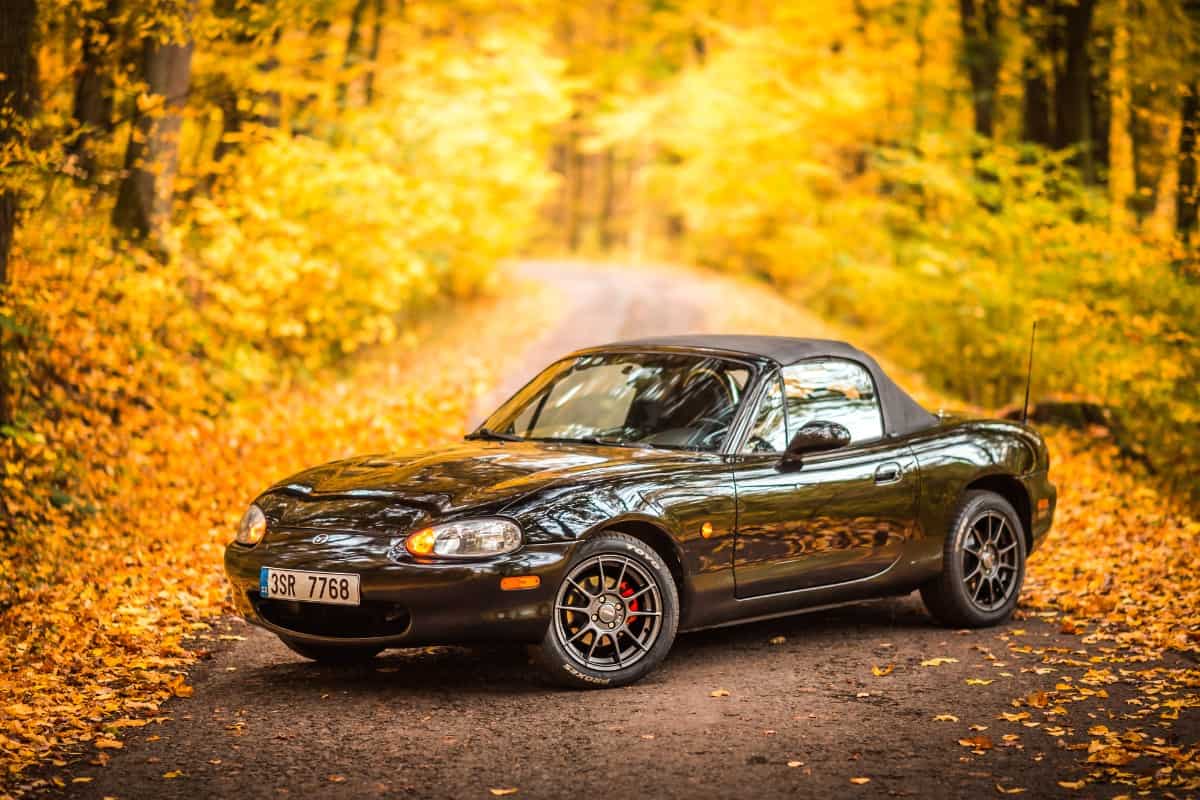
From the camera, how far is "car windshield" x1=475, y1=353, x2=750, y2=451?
7.09 meters

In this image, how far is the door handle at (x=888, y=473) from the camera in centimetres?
741

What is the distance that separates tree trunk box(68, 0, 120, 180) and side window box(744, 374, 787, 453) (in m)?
5.45

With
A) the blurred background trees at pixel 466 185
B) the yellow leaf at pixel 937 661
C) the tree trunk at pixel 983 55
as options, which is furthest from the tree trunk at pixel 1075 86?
the yellow leaf at pixel 937 661

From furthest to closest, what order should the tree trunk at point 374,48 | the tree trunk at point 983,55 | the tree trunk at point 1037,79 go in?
the tree trunk at point 374,48
the tree trunk at point 983,55
the tree trunk at point 1037,79

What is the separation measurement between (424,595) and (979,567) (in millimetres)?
3420

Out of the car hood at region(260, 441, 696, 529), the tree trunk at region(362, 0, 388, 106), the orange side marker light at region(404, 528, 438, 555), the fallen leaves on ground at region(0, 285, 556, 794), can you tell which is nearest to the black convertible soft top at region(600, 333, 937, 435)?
the car hood at region(260, 441, 696, 529)

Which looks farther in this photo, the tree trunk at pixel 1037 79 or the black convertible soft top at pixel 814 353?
the tree trunk at pixel 1037 79

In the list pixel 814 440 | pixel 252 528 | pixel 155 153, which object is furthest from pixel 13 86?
pixel 814 440

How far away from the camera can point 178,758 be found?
529 cm

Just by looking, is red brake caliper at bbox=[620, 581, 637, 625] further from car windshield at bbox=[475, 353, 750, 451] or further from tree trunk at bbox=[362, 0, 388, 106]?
tree trunk at bbox=[362, 0, 388, 106]

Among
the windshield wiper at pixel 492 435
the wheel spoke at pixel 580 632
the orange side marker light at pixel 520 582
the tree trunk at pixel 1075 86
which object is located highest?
the tree trunk at pixel 1075 86

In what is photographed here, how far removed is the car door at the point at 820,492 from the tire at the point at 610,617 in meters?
0.52

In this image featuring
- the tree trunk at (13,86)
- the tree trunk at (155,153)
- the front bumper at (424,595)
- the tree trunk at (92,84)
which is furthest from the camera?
the tree trunk at (155,153)

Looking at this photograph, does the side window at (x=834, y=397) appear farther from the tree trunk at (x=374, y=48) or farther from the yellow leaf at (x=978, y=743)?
the tree trunk at (x=374, y=48)
